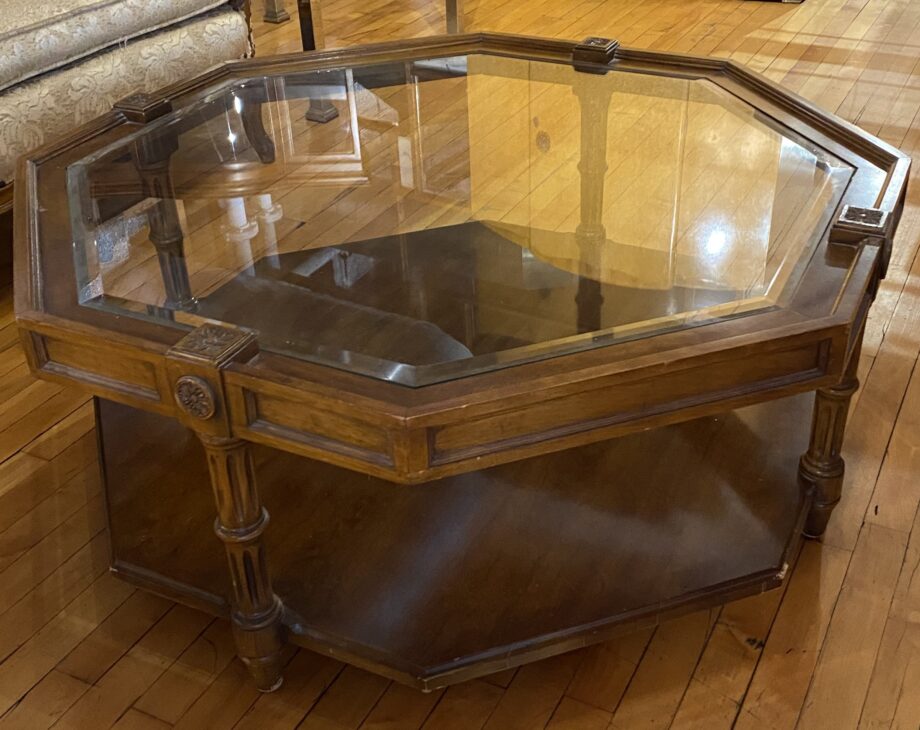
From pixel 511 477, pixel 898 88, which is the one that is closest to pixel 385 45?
pixel 511 477

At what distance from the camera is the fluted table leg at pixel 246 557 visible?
3.49 feet

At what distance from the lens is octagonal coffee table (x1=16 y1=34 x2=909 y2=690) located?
101cm

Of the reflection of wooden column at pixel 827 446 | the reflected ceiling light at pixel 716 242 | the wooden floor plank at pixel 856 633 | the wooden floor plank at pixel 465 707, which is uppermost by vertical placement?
the reflected ceiling light at pixel 716 242

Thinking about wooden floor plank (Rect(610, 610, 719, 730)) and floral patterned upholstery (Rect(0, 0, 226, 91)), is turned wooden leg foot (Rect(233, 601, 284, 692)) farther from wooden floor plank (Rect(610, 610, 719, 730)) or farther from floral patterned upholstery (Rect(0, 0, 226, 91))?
floral patterned upholstery (Rect(0, 0, 226, 91))

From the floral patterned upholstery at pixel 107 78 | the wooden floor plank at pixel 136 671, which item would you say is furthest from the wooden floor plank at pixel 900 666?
the floral patterned upholstery at pixel 107 78

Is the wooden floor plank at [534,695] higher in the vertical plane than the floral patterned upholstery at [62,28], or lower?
lower

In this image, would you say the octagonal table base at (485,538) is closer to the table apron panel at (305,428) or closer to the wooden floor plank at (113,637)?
the wooden floor plank at (113,637)

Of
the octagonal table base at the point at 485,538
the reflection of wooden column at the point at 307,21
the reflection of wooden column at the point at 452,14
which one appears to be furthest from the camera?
the reflection of wooden column at the point at 452,14

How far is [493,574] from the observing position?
1.29 metres

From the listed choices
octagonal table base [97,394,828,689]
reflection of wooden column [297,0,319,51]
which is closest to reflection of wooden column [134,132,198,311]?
octagonal table base [97,394,828,689]

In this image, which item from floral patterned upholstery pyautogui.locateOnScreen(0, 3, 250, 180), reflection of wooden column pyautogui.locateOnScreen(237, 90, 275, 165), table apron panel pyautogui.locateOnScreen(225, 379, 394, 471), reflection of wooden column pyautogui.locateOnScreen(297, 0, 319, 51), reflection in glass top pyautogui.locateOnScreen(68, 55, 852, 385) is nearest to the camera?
table apron panel pyautogui.locateOnScreen(225, 379, 394, 471)

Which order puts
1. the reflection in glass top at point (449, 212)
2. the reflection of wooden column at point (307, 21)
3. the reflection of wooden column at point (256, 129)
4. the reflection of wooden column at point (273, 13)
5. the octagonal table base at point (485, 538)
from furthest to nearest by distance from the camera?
the reflection of wooden column at point (273, 13), the reflection of wooden column at point (307, 21), the reflection of wooden column at point (256, 129), the octagonal table base at point (485, 538), the reflection in glass top at point (449, 212)

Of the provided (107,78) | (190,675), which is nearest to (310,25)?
(107,78)

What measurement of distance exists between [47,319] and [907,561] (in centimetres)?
107
